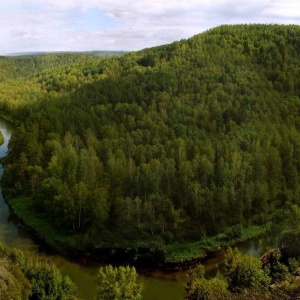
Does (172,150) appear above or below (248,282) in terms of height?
above

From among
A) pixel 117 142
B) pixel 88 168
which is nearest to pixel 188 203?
pixel 88 168

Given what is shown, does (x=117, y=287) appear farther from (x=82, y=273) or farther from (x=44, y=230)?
(x=44, y=230)

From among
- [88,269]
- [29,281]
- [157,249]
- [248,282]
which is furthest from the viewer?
[157,249]

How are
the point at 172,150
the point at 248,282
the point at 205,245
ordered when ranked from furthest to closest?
the point at 172,150 → the point at 205,245 → the point at 248,282

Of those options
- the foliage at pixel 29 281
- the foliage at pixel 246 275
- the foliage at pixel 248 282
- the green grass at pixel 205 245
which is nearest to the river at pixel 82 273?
the green grass at pixel 205 245

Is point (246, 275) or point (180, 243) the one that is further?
point (180, 243)

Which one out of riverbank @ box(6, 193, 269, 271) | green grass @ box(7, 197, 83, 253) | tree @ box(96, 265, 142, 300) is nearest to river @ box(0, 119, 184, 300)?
green grass @ box(7, 197, 83, 253)

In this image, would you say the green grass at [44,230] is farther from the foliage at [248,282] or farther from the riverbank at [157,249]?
the foliage at [248,282]

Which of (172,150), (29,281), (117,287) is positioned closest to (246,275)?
(117,287)

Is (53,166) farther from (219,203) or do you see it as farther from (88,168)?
(219,203)
